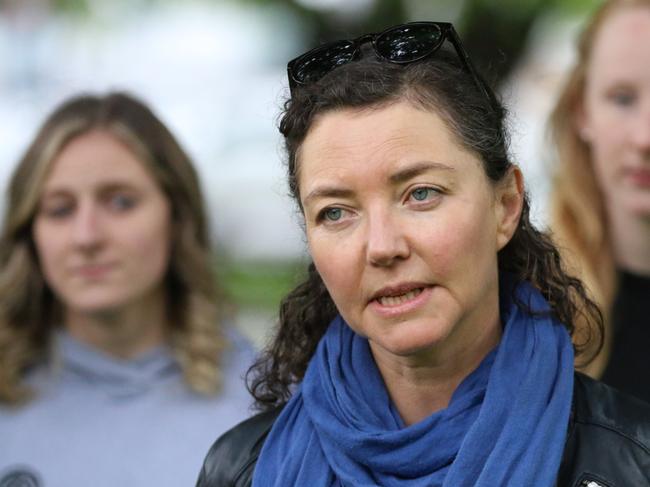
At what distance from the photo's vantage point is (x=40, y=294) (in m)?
4.36

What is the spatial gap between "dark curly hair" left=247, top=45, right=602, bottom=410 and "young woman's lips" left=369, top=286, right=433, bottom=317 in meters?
0.33

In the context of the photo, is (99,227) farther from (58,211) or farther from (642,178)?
(642,178)

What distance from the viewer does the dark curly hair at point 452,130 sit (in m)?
2.46

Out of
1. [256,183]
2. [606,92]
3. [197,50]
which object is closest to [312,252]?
[606,92]

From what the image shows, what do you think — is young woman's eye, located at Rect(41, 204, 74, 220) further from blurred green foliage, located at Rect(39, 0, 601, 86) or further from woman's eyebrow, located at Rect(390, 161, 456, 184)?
blurred green foliage, located at Rect(39, 0, 601, 86)

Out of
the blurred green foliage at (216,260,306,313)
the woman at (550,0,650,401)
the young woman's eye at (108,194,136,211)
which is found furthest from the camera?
the blurred green foliage at (216,260,306,313)

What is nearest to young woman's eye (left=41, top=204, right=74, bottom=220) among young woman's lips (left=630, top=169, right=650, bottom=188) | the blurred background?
young woman's lips (left=630, top=169, right=650, bottom=188)

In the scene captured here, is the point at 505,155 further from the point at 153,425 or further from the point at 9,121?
the point at 9,121

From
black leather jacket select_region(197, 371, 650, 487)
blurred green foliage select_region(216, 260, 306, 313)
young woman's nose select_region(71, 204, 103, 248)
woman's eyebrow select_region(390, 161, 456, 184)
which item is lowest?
black leather jacket select_region(197, 371, 650, 487)

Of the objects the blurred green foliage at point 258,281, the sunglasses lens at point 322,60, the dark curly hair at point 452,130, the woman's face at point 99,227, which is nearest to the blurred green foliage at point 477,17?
the blurred green foliage at point 258,281

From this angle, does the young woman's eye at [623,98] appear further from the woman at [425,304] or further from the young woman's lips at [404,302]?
the young woman's lips at [404,302]

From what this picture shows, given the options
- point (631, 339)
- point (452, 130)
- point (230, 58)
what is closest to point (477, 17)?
point (230, 58)

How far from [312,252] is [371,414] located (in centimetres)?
39

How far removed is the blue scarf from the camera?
2.32 m
